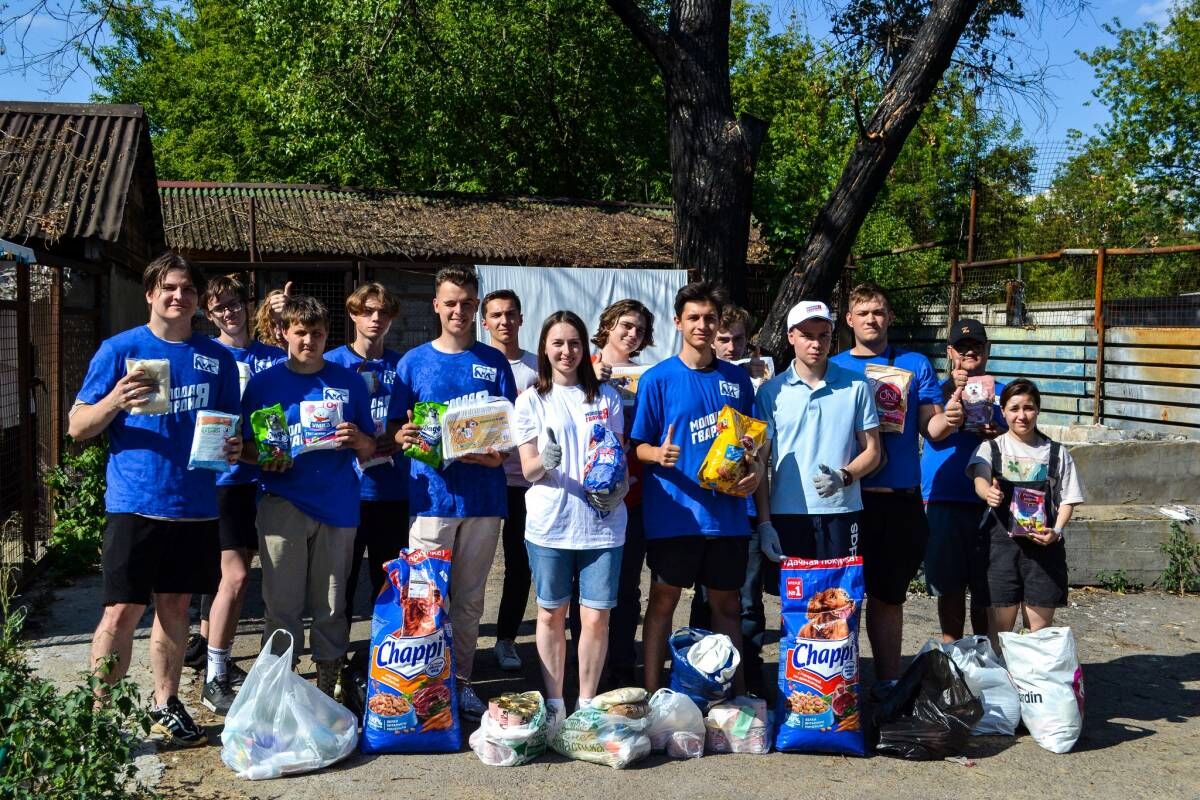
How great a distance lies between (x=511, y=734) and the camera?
4238 millimetres

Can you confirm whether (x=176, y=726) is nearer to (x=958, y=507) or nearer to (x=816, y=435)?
(x=816, y=435)

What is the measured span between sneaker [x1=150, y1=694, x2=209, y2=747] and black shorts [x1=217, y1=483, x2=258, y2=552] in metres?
0.85

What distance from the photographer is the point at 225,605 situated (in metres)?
4.79

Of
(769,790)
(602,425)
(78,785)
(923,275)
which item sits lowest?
(769,790)

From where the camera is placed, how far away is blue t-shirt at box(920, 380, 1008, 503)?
5.25 metres

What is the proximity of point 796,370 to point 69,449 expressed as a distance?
6.49 meters

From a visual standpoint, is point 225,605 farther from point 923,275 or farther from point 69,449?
point 923,275

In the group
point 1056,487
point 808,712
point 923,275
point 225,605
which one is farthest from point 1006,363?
point 923,275

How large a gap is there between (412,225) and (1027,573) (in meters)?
15.3

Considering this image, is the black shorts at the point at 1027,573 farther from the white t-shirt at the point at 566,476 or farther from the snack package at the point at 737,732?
the white t-shirt at the point at 566,476

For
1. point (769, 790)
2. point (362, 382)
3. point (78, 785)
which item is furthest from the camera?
point (362, 382)

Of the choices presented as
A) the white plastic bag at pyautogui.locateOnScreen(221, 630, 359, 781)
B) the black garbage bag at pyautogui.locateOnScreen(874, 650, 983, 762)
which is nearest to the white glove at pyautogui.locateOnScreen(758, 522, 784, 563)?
the black garbage bag at pyautogui.locateOnScreen(874, 650, 983, 762)

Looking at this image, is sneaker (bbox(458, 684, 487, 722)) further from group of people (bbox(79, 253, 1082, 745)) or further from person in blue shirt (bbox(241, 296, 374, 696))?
person in blue shirt (bbox(241, 296, 374, 696))

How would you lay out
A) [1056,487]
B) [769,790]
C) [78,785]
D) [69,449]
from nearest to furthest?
[78,785], [769,790], [1056,487], [69,449]
